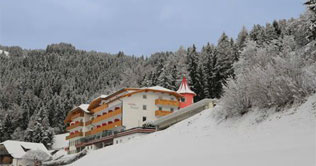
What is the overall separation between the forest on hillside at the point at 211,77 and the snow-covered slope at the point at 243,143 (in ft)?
4.57

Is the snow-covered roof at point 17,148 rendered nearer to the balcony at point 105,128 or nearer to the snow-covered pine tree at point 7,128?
the balcony at point 105,128

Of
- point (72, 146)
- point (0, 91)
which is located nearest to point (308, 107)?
point (72, 146)

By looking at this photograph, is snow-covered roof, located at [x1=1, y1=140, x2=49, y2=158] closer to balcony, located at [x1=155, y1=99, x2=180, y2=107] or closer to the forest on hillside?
the forest on hillside

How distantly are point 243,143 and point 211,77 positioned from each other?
56621 mm

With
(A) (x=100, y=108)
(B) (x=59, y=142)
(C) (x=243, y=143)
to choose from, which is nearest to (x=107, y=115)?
(A) (x=100, y=108)

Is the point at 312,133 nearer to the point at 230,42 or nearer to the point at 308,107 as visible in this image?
the point at 308,107

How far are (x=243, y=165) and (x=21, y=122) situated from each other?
11825 centimetres

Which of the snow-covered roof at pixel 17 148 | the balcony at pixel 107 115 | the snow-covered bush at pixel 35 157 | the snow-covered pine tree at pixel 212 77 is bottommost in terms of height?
the snow-covered bush at pixel 35 157

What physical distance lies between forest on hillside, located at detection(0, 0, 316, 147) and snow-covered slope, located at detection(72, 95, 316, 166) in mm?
1393

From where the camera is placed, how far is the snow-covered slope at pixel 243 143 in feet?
46.5

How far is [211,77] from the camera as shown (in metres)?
74.4

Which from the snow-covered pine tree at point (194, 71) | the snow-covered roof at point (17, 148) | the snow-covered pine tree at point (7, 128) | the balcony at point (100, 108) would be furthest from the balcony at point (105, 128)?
the snow-covered pine tree at point (7, 128)

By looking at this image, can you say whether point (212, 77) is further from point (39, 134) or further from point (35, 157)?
point (39, 134)

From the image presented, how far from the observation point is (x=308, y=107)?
687 inches
